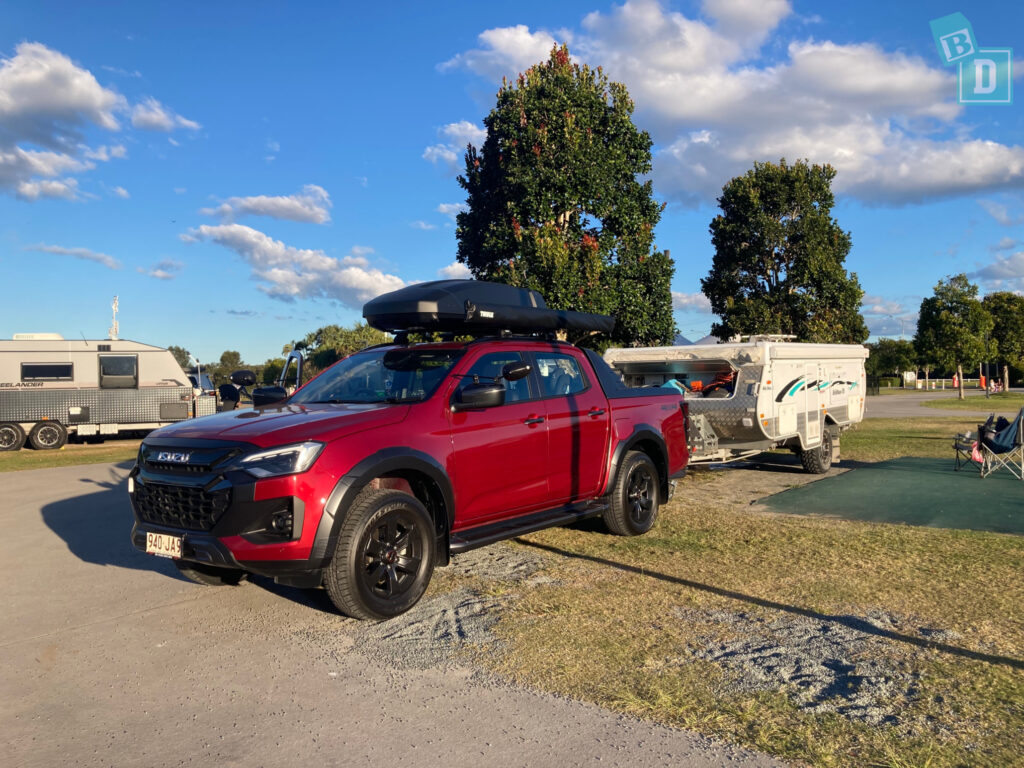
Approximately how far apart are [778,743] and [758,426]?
761 centimetres

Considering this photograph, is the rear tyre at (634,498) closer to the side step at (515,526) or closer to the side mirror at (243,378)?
the side step at (515,526)

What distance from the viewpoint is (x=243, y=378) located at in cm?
719

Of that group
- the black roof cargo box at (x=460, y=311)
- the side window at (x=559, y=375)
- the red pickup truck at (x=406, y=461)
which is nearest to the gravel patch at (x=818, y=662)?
the red pickup truck at (x=406, y=461)

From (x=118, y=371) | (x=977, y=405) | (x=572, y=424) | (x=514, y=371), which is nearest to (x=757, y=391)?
(x=572, y=424)

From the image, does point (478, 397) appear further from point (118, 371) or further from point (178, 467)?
point (118, 371)

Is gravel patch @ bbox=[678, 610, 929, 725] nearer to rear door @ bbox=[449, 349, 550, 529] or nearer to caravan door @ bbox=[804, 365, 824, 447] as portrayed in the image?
rear door @ bbox=[449, 349, 550, 529]

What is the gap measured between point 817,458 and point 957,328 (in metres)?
36.2

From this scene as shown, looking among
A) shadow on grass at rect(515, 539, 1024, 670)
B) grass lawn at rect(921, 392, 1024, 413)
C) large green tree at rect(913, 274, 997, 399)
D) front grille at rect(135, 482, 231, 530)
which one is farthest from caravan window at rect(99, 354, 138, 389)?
large green tree at rect(913, 274, 997, 399)

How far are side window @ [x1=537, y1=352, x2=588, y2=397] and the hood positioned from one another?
1.63 meters

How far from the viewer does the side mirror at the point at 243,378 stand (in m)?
7.12

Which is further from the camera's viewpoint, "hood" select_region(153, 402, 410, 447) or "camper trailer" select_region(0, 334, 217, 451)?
"camper trailer" select_region(0, 334, 217, 451)

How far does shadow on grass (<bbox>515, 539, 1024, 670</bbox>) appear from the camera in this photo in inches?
161

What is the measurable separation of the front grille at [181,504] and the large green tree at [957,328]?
4572cm

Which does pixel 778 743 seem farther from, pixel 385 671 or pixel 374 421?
pixel 374 421
